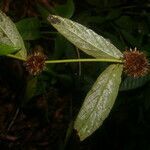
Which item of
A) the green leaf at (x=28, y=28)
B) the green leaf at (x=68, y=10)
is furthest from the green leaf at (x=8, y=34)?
the green leaf at (x=68, y=10)

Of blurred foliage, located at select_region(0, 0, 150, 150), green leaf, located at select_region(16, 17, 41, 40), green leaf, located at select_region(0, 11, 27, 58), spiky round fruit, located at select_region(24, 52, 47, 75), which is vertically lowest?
blurred foliage, located at select_region(0, 0, 150, 150)

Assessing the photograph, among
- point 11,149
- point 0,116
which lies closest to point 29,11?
point 0,116

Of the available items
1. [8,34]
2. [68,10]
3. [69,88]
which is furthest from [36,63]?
[69,88]

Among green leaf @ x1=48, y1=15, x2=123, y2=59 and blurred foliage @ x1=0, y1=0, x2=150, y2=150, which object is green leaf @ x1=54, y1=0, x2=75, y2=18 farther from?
green leaf @ x1=48, y1=15, x2=123, y2=59

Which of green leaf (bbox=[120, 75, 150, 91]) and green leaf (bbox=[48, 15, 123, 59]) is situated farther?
green leaf (bbox=[120, 75, 150, 91])

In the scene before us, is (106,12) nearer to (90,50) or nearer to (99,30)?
(99,30)

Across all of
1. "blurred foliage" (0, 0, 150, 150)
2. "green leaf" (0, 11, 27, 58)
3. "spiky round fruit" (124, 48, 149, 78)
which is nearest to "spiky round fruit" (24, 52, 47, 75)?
"green leaf" (0, 11, 27, 58)
